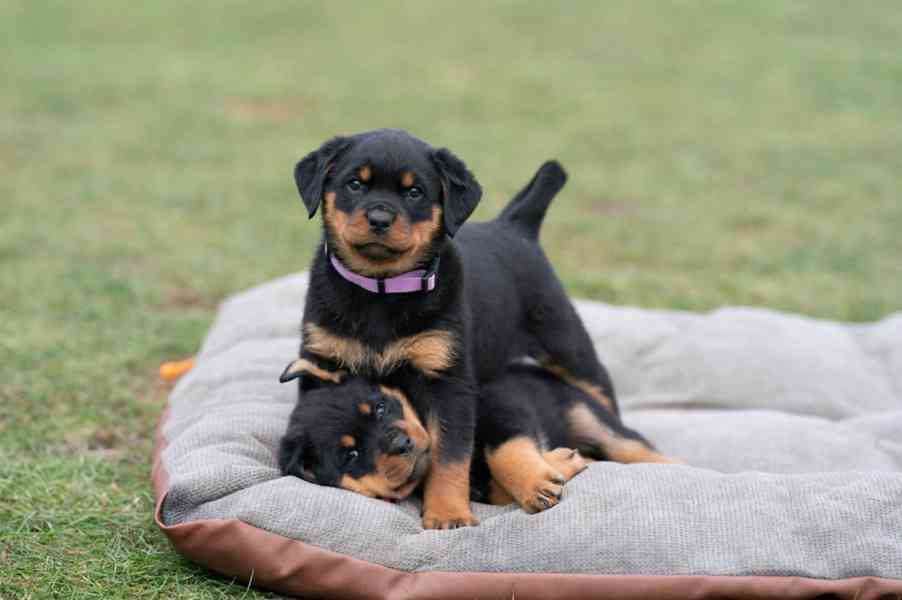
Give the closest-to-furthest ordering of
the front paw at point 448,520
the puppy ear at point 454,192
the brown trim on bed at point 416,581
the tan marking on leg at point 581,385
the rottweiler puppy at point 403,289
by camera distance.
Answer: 1. the brown trim on bed at point 416,581
2. the front paw at point 448,520
3. the rottweiler puppy at point 403,289
4. the puppy ear at point 454,192
5. the tan marking on leg at point 581,385

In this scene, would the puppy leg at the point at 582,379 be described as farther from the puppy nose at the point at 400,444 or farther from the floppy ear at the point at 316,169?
the floppy ear at the point at 316,169

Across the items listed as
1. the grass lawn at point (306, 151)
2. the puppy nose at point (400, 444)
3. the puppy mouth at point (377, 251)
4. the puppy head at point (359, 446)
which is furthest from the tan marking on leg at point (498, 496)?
the grass lawn at point (306, 151)

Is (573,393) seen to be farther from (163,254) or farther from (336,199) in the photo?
(163,254)

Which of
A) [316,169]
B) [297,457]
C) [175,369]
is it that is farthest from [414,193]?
[175,369]

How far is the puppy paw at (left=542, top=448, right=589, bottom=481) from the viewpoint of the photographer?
3.42 metres

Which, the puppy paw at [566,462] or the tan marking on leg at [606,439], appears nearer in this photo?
the puppy paw at [566,462]

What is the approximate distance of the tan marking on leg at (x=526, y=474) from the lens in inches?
125

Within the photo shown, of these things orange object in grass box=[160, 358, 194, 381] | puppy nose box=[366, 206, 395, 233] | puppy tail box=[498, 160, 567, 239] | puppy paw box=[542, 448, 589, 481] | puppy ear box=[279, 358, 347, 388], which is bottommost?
orange object in grass box=[160, 358, 194, 381]

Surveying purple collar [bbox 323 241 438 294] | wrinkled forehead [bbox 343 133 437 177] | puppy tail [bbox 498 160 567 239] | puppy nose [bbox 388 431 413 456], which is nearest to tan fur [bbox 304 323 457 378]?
purple collar [bbox 323 241 438 294]

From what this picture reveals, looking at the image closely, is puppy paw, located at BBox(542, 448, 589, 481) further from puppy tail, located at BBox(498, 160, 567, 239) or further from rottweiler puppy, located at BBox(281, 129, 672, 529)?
puppy tail, located at BBox(498, 160, 567, 239)

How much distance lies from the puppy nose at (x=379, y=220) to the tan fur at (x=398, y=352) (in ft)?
1.27

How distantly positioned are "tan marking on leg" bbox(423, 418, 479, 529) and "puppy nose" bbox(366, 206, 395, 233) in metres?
0.59

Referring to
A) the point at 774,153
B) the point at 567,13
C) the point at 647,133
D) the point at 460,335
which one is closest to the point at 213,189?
the point at 647,133

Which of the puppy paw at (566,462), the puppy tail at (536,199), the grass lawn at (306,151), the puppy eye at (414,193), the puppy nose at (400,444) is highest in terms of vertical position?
the puppy eye at (414,193)
